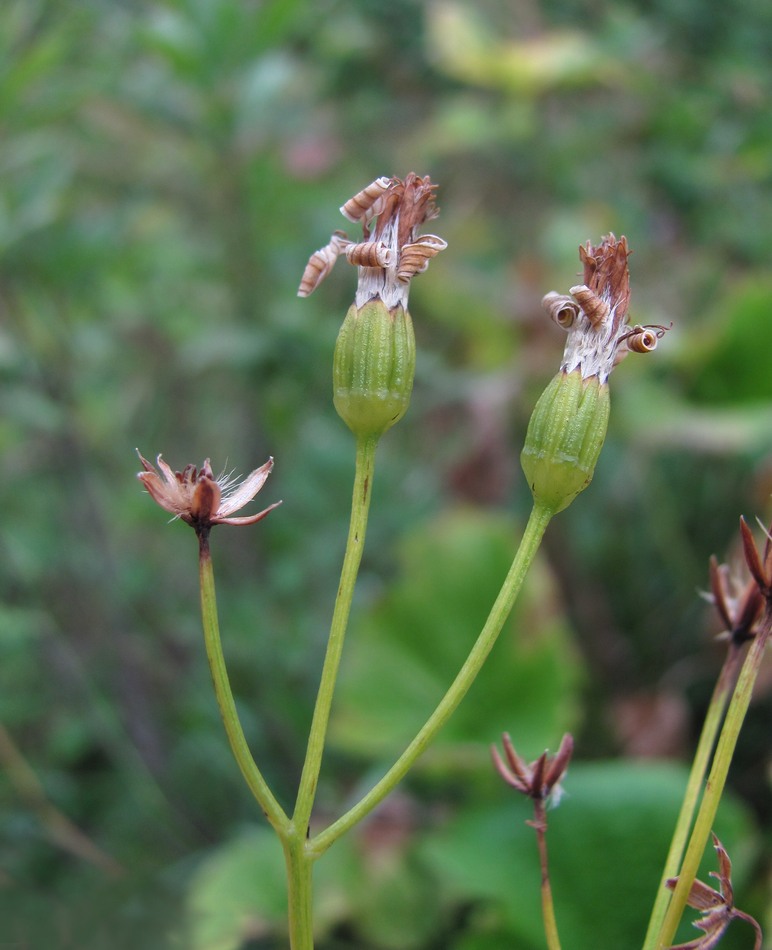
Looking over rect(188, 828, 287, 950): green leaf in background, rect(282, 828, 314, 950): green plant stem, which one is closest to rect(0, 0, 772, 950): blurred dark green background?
rect(188, 828, 287, 950): green leaf in background

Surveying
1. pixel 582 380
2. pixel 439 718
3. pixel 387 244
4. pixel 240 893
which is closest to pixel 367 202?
pixel 387 244

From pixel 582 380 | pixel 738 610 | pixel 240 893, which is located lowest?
pixel 240 893

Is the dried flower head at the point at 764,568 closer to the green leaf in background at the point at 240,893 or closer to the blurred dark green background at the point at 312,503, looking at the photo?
the blurred dark green background at the point at 312,503

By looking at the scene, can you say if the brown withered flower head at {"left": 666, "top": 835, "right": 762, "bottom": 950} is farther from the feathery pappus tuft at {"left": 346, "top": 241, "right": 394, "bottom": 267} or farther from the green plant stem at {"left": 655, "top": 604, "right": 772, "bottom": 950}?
the feathery pappus tuft at {"left": 346, "top": 241, "right": 394, "bottom": 267}

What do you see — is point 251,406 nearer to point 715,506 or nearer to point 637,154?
point 715,506

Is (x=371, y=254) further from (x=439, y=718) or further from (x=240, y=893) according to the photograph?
(x=240, y=893)

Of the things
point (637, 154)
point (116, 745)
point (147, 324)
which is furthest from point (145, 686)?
point (637, 154)
